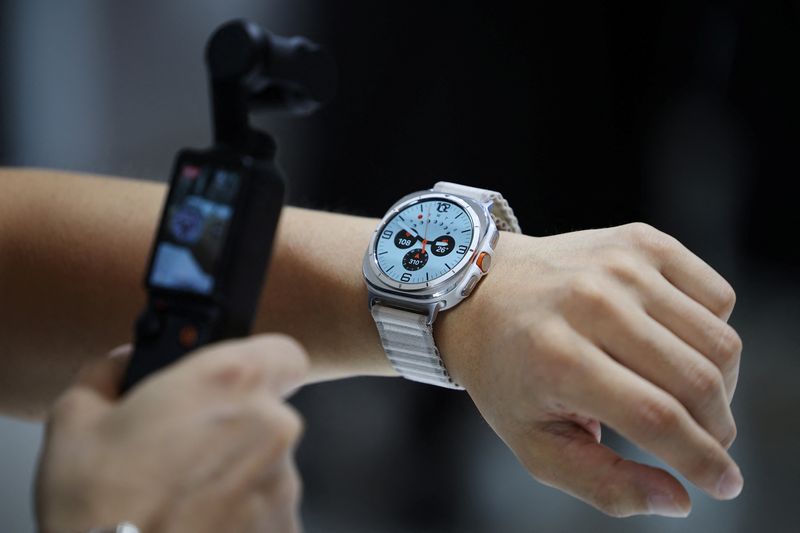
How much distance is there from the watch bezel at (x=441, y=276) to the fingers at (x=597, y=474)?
0.66ft

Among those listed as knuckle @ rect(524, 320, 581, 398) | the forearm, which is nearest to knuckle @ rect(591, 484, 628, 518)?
knuckle @ rect(524, 320, 581, 398)

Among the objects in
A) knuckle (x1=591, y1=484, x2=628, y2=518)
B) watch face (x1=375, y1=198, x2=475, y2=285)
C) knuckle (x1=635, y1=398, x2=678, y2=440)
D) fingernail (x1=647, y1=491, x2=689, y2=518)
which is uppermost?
watch face (x1=375, y1=198, x2=475, y2=285)

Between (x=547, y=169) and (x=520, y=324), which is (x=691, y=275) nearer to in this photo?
(x=520, y=324)

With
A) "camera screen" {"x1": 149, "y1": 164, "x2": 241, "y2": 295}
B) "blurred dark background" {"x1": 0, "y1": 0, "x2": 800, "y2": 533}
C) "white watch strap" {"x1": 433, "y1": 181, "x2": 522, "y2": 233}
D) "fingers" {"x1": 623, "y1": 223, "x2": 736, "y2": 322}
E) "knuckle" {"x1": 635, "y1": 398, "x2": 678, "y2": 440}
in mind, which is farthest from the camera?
"blurred dark background" {"x1": 0, "y1": 0, "x2": 800, "y2": 533}

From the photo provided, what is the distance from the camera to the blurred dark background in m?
1.69

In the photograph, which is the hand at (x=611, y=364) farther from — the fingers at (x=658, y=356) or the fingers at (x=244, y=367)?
the fingers at (x=244, y=367)

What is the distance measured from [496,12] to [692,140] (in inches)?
18.3

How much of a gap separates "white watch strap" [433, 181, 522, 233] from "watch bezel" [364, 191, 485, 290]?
22 mm

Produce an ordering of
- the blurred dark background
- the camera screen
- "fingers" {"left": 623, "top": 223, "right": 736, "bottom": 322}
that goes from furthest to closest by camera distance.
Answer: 1. the blurred dark background
2. "fingers" {"left": 623, "top": 223, "right": 736, "bottom": 322}
3. the camera screen

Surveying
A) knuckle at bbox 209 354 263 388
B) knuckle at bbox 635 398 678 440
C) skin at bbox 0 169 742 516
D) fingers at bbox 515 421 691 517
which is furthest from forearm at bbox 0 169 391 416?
knuckle at bbox 209 354 263 388

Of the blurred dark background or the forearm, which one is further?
the blurred dark background

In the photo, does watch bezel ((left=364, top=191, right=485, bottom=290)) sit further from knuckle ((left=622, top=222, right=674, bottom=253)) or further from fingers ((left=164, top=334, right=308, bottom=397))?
fingers ((left=164, top=334, right=308, bottom=397))

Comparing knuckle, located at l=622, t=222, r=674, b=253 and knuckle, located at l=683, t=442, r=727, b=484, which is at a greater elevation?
knuckle, located at l=622, t=222, r=674, b=253

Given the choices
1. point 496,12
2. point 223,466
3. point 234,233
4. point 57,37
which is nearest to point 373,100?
point 496,12
